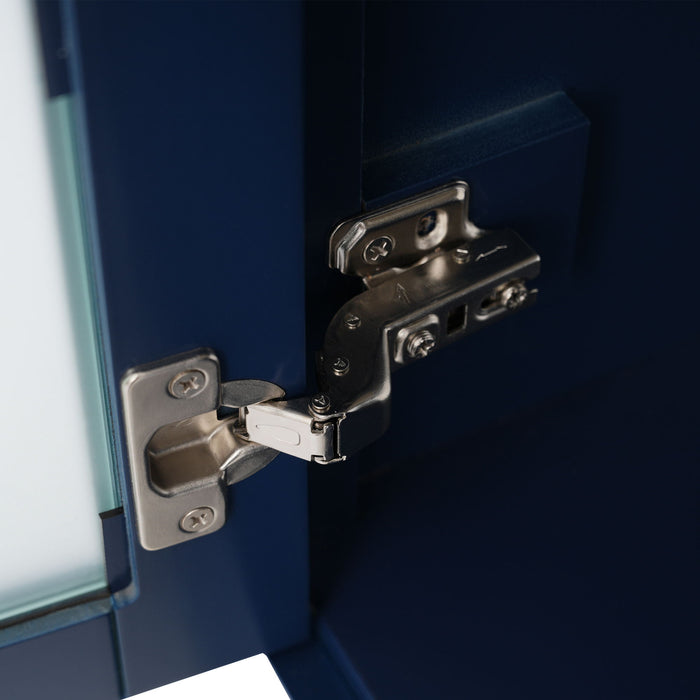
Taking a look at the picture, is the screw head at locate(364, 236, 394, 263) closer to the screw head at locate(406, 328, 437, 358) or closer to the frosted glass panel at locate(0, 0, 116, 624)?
the screw head at locate(406, 328, 437, 358)

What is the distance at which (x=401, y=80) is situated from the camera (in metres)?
0.86

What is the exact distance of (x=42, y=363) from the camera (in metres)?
0.78

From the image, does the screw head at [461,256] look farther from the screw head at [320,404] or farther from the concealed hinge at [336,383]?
A: the screw head at [320,404]

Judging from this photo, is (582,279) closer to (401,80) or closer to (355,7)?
(401,80)

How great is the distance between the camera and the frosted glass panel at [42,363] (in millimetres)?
660

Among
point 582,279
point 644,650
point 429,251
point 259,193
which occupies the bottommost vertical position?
point 644,650

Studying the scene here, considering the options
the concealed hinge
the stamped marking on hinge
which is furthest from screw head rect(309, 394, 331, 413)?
the stamped marking on hinge

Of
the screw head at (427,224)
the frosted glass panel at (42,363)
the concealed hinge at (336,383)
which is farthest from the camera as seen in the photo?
the screw head at (427,224)

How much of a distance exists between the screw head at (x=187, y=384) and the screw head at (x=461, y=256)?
0.26 metres

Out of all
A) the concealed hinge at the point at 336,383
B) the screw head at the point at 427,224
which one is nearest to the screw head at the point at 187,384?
the concealed hinge at the point at 336,383

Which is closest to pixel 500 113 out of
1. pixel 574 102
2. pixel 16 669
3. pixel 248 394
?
pixel 574 102

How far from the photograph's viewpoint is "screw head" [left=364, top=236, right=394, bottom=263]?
867 mm

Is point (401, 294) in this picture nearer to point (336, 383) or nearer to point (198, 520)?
point (336, 383)

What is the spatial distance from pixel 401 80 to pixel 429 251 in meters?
0.15
